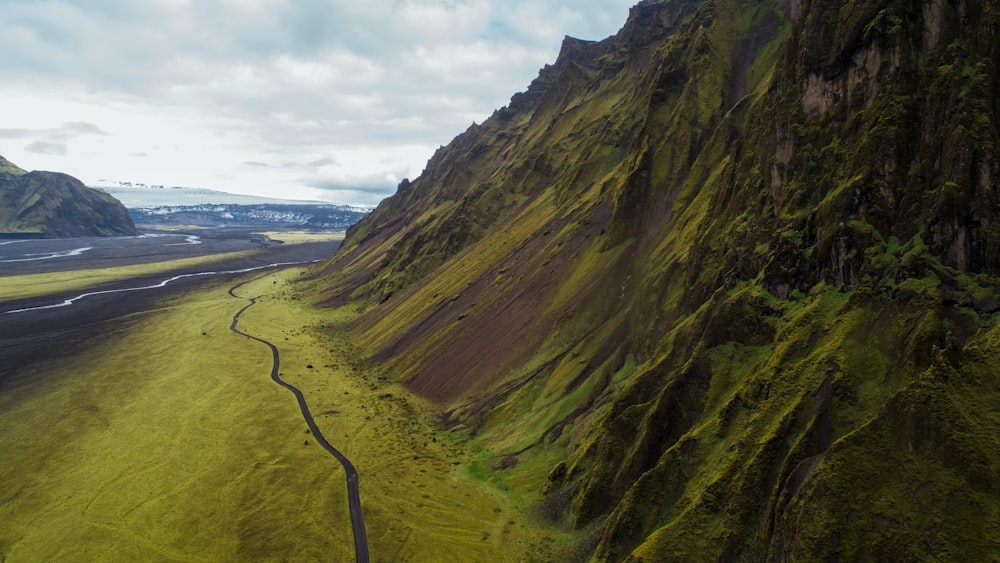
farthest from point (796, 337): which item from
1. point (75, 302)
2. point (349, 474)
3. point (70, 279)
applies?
point (70, 279)

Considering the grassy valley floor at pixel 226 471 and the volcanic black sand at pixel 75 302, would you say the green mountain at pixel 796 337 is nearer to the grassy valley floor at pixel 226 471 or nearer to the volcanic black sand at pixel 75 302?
the grassy valley floor at pixel 226 471

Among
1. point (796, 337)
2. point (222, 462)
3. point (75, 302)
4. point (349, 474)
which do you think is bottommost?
point (75, 302)

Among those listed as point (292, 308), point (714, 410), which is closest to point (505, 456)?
point (714, 410)

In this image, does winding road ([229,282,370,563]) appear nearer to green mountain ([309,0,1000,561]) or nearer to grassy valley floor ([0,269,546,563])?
grassy valley floor ([0,269,546,563])

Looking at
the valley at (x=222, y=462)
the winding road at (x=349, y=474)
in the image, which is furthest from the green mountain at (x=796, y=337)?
the winding road at (x=349, y=474)

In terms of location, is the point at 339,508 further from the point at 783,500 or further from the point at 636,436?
the point at 783,500

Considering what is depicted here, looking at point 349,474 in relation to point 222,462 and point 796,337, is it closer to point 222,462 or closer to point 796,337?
point 222,462

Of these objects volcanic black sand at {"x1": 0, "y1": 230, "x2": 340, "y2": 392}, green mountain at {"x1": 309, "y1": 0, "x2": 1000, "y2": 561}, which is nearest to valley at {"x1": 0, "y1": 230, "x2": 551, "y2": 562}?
volcanic black sand at {"x1": 0, "y1": 230, "x2": 340, "y2": 392}
